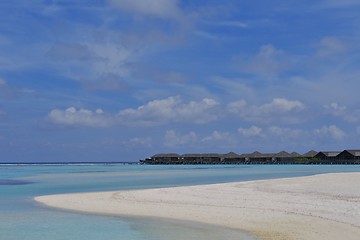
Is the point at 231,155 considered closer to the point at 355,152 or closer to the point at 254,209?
the point at 355,152

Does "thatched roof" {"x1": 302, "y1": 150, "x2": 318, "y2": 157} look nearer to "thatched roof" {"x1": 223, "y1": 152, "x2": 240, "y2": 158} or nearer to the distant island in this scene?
the distant island

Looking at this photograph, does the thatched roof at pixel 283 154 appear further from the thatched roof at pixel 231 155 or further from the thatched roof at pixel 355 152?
the thatched roof at pixel 355 152

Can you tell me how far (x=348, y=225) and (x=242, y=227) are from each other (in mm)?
2893

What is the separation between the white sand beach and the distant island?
8877 cm

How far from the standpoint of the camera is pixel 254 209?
17.1 meters

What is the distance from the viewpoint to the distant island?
351 feet

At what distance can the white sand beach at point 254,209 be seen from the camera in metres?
12.8

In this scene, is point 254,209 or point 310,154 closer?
point 254,209

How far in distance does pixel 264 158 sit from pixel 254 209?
106771 mm

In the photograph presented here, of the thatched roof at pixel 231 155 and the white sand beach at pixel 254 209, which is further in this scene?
the thatched roof at pixel 231 155

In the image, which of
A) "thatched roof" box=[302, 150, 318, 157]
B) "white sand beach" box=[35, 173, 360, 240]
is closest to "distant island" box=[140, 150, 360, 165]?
"thatched roof" box=[302, 150, 318, 157]

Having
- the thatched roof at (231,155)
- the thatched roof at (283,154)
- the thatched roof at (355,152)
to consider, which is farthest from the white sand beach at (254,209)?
the thatched roof at (231,155)

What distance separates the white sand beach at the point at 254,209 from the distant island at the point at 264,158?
88.8 meters


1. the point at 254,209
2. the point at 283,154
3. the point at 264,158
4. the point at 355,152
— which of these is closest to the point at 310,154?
the point at 283,154
